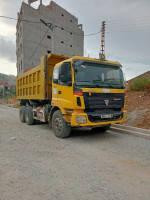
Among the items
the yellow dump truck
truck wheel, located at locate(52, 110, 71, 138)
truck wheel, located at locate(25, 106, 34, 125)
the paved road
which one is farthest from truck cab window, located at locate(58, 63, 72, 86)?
truck wheel, located at locate(25, 106, 34, 125)

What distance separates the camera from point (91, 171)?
321 cm

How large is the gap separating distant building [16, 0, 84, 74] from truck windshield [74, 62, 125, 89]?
77.5 ft

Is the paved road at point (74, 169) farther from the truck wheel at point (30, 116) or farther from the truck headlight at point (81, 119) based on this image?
the truck wheel at point (30, 116)

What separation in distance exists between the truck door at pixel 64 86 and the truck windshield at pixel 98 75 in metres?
0.25

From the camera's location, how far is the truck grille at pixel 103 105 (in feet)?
16.0

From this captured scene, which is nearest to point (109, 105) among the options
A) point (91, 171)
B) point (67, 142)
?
point (67, 142)

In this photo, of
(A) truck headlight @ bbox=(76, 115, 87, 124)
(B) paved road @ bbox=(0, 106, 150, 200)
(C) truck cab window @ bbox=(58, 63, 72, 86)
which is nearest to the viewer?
(B) paved road @ bbox=(0, 106, 150, 200)

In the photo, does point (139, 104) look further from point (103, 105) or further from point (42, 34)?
point (42, 34)

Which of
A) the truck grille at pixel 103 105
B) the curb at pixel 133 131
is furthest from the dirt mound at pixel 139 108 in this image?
the truck grille at pixel 103 105

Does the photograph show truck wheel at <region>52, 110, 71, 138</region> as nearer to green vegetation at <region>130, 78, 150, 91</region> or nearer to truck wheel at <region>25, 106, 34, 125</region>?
truck wheel at <region>25, 106, 34, 125</region>

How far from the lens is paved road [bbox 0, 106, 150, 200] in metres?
2.50

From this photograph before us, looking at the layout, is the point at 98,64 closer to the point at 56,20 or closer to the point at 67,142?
the point at 67,142

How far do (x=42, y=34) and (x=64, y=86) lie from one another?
36.5m

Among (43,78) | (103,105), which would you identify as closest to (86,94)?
(103,105)
